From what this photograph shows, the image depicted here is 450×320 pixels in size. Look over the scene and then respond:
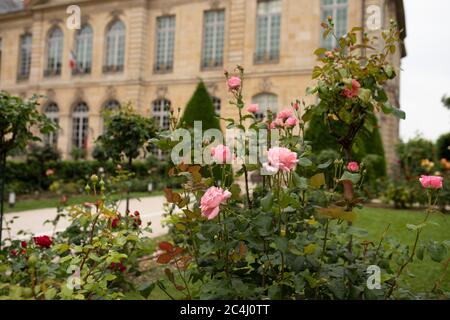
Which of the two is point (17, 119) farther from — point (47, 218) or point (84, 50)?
point (84, 50)

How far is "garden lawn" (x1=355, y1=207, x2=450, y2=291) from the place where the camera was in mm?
3388

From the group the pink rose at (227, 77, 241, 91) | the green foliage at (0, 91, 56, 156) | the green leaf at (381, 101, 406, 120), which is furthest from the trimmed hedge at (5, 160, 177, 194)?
the green leaf at (381, 101, 406, 120)

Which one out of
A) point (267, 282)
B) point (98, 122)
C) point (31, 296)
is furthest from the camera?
point (98, 122)

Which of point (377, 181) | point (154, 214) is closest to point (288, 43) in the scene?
point (377, 181)

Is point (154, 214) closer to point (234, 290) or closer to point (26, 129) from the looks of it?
point (26, 129)

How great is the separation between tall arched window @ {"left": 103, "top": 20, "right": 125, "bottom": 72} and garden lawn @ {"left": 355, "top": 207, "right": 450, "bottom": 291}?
14388 millimetres

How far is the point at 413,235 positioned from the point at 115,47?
54.9 feet

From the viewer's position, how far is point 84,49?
19.5 meters

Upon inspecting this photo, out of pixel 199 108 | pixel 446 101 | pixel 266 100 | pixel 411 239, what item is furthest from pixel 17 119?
pixel 446 101

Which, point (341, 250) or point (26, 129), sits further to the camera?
point (26, 129)

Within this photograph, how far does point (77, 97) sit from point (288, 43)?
Answer: 10.5m

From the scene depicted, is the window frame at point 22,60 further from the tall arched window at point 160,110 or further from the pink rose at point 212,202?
the pink rose at point 212,202
